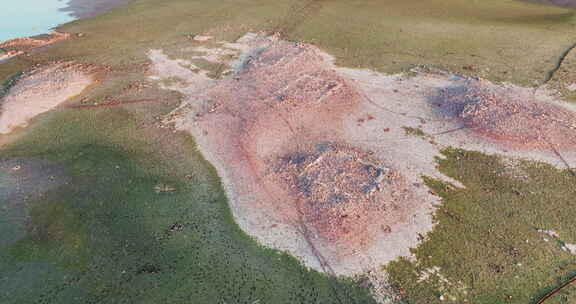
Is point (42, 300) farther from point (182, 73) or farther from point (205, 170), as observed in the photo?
point (182, 73)

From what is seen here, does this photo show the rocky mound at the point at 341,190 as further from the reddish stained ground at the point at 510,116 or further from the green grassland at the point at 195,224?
the reddish stained ground at the point at 510,116

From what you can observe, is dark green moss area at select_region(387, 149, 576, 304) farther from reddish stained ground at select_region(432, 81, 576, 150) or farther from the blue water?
the blue water

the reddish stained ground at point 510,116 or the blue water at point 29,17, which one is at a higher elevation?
the blue water at point 29,17

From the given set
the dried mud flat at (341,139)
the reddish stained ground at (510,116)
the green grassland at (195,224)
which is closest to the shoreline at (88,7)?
the green grassland at (195,224)

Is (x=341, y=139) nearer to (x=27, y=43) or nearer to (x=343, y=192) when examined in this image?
(x=343, y=192)

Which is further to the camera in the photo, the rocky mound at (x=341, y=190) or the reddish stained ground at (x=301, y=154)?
the reddish stained ground at (x=301, y=154)

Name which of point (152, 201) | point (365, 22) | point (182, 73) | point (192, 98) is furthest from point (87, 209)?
point (365, 22)
